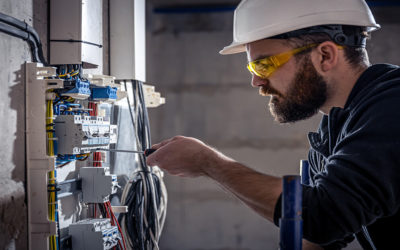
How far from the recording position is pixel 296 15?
3.53ft

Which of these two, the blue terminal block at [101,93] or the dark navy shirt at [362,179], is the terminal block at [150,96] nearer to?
the blue terminal block at [101,93]

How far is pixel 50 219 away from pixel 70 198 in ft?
0.84

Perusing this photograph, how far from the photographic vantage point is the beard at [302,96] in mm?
1084

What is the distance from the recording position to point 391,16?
3232mm

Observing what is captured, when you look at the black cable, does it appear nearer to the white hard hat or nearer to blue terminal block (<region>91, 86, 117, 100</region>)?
blue terminal block (<region>91, 86, 117, 100</region>)

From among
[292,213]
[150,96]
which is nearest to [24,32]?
[292,213]

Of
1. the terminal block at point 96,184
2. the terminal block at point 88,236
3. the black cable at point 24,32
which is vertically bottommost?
the terminal block at point 88,236

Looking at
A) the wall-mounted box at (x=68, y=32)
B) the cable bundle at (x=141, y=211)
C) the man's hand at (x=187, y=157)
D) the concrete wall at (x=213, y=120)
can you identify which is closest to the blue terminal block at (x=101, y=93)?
the wall-mounted box at (x=68, y=32)

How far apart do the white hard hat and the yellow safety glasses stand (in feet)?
0.19

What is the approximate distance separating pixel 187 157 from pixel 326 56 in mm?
459

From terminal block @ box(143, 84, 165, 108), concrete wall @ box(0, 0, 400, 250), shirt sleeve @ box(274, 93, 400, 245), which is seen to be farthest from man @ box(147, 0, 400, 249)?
concrete wall @ box(0, 0, 400, 250)

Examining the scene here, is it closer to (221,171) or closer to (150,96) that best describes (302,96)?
(221,171)

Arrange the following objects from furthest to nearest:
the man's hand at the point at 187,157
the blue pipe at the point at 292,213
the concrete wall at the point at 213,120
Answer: the concrete wall at the point at 213,120 < the man's hand at the point at 187,157 < the blue pipe at the point at 292,213

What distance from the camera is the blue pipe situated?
0.77 meters
